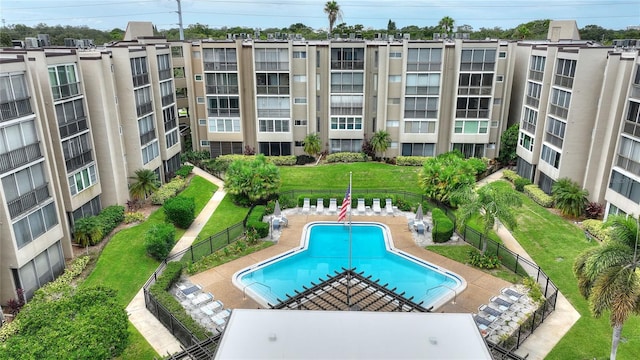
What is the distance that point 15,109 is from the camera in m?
21.8

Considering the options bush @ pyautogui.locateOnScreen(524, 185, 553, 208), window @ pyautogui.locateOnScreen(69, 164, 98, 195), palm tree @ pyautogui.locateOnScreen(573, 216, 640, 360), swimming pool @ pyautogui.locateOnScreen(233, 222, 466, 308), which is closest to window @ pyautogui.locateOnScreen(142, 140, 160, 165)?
window @ pyautogui.locateOnScreen(69, 164, 98, 195)

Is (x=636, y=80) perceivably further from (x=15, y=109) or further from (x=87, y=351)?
(x=15, y=109)

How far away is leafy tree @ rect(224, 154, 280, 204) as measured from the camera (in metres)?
35.2

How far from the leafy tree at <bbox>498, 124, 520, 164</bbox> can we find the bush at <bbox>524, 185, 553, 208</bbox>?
7000 mm

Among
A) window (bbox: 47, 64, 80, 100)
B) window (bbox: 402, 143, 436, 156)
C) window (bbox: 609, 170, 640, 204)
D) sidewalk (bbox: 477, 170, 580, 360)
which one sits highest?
window (bbox: 47, 64, 80, 100)

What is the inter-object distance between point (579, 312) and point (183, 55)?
134 ft

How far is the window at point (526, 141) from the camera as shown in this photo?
39500mm

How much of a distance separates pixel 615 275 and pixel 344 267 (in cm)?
1529

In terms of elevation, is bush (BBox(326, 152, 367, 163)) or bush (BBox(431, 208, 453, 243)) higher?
bush (BBox(326, 152, 367, 163))

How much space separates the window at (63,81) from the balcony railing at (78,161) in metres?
3.90

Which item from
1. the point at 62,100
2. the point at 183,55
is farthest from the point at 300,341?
the point at 183,55

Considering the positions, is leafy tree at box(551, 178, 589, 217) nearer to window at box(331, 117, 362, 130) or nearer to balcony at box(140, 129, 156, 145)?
window at box(331, 117, 362, 130)

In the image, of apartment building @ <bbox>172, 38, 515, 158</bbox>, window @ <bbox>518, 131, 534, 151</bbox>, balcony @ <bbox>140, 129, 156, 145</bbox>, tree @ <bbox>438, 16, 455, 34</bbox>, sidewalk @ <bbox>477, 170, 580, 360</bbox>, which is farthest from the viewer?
tree @ <bbox>438, 16, 455, 34</bbox>

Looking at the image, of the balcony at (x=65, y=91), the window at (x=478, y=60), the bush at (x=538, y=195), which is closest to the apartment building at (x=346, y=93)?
the window at (x=478, y=60)
